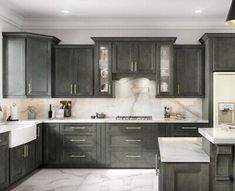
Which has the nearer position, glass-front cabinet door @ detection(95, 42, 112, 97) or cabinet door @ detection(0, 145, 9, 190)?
cabinet door @ detection(0, 145, 9, 190)

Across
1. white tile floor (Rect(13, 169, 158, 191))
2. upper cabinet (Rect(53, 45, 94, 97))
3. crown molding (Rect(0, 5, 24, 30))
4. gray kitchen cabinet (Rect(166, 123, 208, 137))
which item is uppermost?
crown molding (Rect(0, 5, 24, 30))

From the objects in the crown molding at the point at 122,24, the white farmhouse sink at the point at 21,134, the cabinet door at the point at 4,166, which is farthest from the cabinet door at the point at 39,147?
the crown molding at the point at 122,24

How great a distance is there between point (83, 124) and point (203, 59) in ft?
8.21

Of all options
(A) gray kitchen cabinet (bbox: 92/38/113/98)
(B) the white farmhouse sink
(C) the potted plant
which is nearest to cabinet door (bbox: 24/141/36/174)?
(B) the white farmhouse sink

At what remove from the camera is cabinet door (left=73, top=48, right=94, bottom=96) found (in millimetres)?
5930

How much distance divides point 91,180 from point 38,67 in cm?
220

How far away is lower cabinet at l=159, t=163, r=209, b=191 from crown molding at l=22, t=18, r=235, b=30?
3.97m

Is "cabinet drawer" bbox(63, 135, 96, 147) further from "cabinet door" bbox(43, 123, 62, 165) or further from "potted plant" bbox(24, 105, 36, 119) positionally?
"potted plant" bbox(24, 105, 36, 119)

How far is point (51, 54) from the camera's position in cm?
577

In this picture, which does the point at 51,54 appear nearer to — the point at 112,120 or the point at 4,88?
the point at 4,88

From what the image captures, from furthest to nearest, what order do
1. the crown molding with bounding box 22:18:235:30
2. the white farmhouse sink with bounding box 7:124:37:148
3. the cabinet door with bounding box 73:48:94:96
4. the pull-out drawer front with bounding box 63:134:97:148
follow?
1. the crown molding with bounding box 22:18:235:30
2. the cabinet door with bounding box 73:48:94:96
3. the pull-out drawer front with bounding box 63:134:97:148
4. the white farmhouse sink with bounding box 7:124:37:148

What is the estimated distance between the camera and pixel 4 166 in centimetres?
423

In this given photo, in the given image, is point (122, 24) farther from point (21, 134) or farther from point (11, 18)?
point (21, 134)

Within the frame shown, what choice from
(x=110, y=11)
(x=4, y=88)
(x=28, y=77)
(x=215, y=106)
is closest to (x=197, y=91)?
(x=215, y=106)
